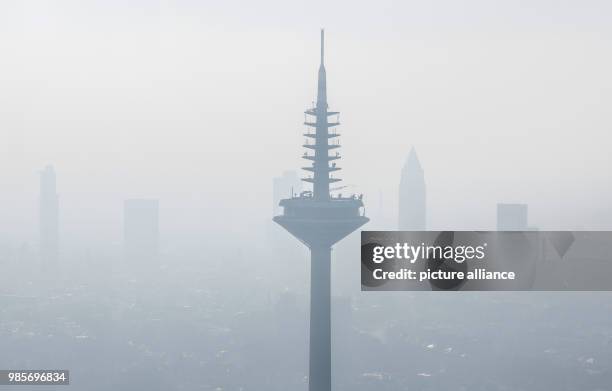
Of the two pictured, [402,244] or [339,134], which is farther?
[339,134]

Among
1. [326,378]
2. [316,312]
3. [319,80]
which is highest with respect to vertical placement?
[319,80]

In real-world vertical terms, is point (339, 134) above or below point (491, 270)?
Result: above

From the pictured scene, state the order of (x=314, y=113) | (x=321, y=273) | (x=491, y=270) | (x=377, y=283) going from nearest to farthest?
(x=377, y=283), (x=491, y=270), (x=314, y=113), (x=321, y=273)

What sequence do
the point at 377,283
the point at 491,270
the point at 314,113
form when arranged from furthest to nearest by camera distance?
the point at 314,113
the point at 491,270
the point at 377,283

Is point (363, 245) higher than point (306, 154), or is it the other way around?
point (306, 154)

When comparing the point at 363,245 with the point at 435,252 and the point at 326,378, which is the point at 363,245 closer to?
the point at 435,252

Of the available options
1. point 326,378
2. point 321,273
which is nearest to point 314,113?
point 321,273

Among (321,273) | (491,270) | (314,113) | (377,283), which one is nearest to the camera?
(377,283)

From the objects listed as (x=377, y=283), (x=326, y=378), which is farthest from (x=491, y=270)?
(x=326, y=378)

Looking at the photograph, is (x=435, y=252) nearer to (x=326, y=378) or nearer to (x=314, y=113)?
(x=314, y=113)
